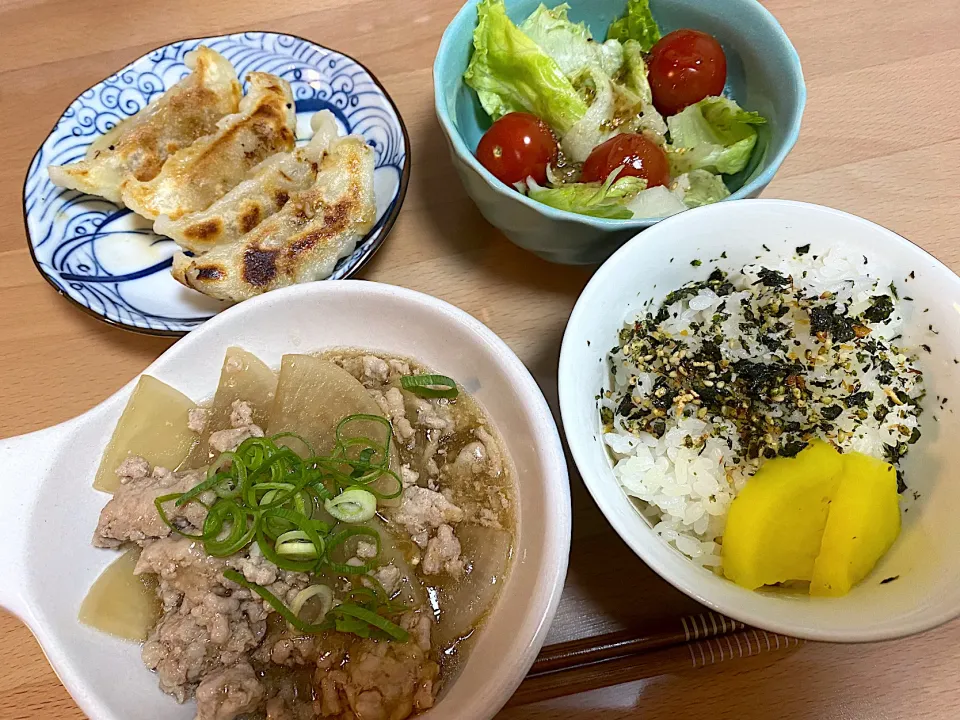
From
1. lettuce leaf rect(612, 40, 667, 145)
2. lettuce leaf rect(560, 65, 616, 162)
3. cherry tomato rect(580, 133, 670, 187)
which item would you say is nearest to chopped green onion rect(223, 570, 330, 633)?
cherry tomato rect(580, 133, 670, 187)

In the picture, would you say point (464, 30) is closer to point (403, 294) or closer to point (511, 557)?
point (403, 294)

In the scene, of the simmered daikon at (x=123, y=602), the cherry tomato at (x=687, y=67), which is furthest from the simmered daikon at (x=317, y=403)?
the cherry tomato at (x=687, y=67)

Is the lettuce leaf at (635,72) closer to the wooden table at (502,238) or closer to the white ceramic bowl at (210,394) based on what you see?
the wooden table at (502,238)

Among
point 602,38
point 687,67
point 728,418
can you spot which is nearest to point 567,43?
point 602,38

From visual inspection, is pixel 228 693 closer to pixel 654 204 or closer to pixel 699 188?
pixel 654 204

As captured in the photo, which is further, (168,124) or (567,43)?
(168,124)
